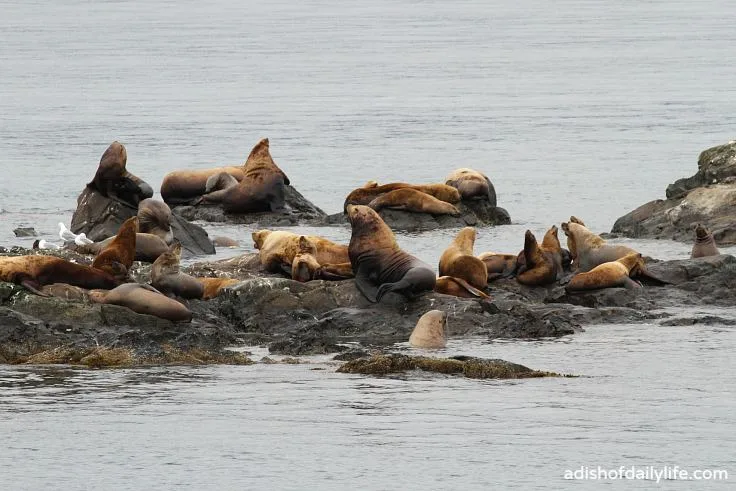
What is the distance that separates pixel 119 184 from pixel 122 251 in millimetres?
4445

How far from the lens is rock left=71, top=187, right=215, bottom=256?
16.3 metres

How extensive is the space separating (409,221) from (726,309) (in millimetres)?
6687

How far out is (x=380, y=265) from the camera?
499 inches

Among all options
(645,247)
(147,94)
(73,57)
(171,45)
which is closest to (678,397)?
(645,247)

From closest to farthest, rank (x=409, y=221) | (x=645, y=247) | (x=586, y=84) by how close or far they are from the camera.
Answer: (x=645, y=247) → (x=409, y=221) → (x=586, y=84)

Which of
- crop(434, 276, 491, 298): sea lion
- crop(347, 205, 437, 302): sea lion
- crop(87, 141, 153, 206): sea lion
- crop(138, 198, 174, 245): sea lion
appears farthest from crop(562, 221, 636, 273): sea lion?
crop(87, 141, 153, 206): sea lion

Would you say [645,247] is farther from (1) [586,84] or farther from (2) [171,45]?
(2) [171,45]

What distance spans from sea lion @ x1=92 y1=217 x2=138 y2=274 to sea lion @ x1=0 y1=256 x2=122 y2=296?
43cm

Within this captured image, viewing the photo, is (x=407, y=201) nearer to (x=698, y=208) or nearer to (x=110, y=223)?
(x=698, y=208)

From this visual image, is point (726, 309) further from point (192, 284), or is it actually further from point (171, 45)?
point (171, 45)

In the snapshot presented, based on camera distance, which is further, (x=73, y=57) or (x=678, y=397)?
(x=73, y=57)

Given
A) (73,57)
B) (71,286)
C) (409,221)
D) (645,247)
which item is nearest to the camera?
(71,286)

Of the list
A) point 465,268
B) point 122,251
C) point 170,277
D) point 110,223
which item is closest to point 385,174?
point 110,223

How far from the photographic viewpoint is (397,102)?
128ft
